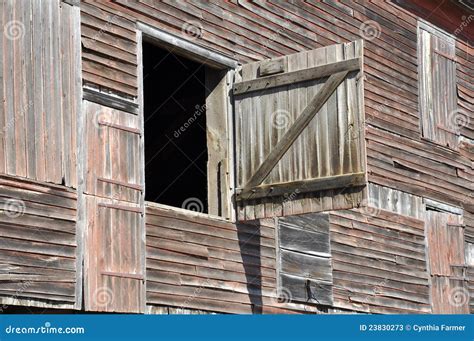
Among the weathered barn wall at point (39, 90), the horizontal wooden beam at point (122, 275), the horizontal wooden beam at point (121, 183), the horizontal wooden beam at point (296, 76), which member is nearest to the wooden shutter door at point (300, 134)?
the horizontal wooden beam at point (296, 76)

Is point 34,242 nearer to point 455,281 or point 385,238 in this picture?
point 385,238

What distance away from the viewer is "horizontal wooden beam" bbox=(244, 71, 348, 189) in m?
12.2

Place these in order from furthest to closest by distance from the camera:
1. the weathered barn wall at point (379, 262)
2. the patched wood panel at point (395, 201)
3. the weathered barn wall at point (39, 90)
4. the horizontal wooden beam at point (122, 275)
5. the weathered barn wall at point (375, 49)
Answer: the patched wood panel at point (395, 201) → the weathered barn wall at point (379, 262) → the weathered barn wall at point (375, 49) → the horizontal wooden beam at point (122, 275) → the weathered barn wall at point (39, 90)

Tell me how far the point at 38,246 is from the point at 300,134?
3197 mm

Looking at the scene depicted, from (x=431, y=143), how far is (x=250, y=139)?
4941mm

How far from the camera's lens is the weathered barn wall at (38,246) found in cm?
1016

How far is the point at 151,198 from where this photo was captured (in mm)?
17359

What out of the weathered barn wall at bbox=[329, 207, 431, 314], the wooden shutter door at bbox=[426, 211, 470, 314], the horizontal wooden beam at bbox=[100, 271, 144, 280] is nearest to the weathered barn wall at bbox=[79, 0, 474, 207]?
the wooden shutter door at bbox=[426, 211, 470, 314]

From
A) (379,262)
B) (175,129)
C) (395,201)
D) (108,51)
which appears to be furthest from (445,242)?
(108,51)

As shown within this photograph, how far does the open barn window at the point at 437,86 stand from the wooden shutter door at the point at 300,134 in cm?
464

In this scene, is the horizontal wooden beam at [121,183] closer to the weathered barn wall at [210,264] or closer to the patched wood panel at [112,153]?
the patched wood panel at [112,153]

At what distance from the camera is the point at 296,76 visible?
12.4 meters

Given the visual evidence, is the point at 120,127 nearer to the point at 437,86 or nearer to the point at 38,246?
the point at 38,246

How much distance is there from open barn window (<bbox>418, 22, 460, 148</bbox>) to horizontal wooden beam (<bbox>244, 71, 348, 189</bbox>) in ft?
15.6
